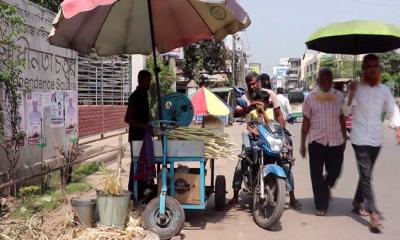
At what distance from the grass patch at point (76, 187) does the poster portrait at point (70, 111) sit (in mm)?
2132

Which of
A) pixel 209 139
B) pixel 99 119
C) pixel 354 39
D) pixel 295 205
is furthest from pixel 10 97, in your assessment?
pixel 99 119

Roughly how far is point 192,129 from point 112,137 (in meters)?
11.2

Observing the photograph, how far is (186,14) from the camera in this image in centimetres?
706

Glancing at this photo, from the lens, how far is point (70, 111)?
35.3 ft

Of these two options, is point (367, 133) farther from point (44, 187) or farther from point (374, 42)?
point (44, 187)

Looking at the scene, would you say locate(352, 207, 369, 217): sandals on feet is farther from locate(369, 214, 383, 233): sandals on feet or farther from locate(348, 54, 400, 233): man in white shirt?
locate(369, 214, 383, 233): sandals on feet

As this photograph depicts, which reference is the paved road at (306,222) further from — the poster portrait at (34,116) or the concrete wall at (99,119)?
the concrete wall at (99,119)

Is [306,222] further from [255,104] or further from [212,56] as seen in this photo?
[212,56]

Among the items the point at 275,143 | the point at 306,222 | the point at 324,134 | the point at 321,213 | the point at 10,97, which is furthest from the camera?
the point at 10,97

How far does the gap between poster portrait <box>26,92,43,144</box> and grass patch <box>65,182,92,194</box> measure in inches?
38.0

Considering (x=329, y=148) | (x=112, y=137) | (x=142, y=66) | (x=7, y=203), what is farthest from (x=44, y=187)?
(x=142, y=66)

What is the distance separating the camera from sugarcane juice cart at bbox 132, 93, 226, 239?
5.49 meters

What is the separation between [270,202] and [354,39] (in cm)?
279

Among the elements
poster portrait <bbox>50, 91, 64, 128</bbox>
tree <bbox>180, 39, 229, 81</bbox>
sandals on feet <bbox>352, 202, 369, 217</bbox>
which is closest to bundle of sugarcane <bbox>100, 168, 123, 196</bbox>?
sandals on feet <bbox>352, 202, 369, 217</bbox>
